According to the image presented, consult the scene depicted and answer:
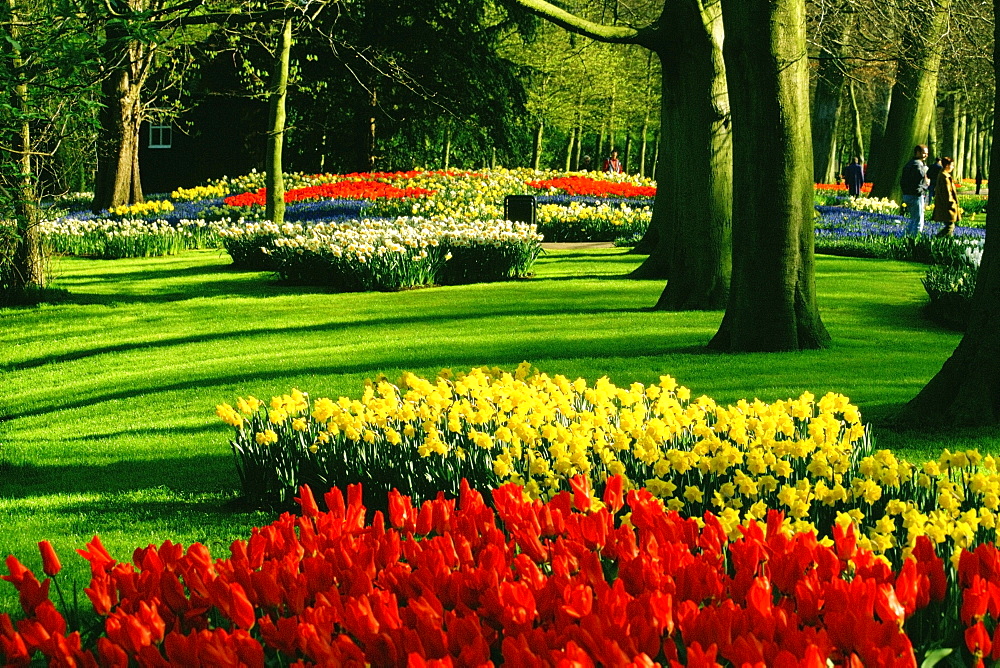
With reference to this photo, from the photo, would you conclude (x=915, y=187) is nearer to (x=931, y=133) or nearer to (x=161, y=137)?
(x=931, y=133)

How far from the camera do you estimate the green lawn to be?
6055 millimetres

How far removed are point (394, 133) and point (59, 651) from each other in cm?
3386

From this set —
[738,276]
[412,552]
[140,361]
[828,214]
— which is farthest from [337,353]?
[828,214]

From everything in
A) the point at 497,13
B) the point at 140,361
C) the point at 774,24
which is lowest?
the point at 140,361

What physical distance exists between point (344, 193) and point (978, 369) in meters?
22.0

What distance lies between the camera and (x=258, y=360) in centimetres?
1039

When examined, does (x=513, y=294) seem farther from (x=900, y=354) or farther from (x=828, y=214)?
(x=828, y=214)

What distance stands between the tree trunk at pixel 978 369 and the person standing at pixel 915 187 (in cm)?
1463

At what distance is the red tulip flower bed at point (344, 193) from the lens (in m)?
25.7

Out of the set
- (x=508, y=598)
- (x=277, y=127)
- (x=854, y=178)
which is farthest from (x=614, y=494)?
(x=854, y=178)

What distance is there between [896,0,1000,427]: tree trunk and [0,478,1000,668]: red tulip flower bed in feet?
12.0

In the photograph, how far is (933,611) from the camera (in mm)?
2666

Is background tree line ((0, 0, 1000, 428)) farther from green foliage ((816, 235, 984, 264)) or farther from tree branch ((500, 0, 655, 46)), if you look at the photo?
green foliage ((816, 235, 984, 264))

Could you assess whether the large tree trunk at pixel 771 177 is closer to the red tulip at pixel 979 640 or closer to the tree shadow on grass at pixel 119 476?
the tree shadow on grass at pixel 119 476
